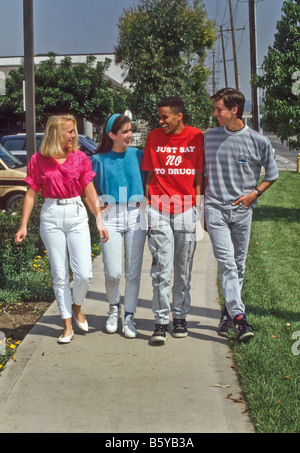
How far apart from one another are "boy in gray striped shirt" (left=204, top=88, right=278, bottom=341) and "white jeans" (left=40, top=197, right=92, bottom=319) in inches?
41.7

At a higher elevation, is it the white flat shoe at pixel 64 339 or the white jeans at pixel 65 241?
the white jeans at pixel 65 241

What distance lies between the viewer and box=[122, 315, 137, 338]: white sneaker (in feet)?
17.8

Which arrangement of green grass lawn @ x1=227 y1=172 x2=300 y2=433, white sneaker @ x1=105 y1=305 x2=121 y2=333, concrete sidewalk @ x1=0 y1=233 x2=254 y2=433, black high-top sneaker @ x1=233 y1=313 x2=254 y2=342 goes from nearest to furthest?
concrete sidewalk @ x1=0 y1=233 x2=254 y2=433, green grass lawn @ x1=227 y1=172 x2=300 y2=433, black high-top sneaker @ x1=233 y1=313 x2=254 y2=342, white sneaker @ x1=105 y1=305 x2=121 y2=333

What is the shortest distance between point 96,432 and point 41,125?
30.9 metres

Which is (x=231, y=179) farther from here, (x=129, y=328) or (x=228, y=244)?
(x=129, y=328)

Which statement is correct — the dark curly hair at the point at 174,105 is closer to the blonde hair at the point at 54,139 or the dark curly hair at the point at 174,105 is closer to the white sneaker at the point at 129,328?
the blonde hair at the point at 54,139

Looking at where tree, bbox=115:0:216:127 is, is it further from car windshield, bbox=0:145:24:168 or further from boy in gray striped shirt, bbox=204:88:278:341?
boy in gray striped shirt, bbox=204:88:278:341

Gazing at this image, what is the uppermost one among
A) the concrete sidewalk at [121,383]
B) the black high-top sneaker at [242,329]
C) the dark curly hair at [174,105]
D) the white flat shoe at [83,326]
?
the dark curly hair at [174,105]

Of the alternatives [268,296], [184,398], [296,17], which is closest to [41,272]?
[268,296]

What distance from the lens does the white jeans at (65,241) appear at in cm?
521

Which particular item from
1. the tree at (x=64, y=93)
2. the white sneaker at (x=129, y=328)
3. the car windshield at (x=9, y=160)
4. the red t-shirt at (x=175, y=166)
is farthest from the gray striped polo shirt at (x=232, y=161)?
the tree at (x=64, y=93)

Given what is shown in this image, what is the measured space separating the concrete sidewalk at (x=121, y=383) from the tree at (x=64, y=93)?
2718cm

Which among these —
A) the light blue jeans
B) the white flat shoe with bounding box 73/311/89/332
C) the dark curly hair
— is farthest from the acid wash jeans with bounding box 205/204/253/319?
the white flat shoe with bounding box 73/311/89/332

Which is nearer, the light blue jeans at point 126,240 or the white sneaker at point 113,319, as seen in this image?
the light blue jeans at point 126,240
